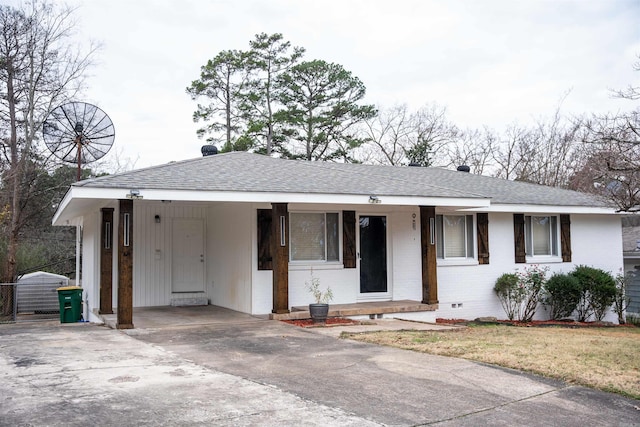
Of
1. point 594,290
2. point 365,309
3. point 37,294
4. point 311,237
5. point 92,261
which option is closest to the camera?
point 365,309

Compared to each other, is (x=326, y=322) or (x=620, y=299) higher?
(x=326, y=322)

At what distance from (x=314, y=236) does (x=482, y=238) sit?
452cm

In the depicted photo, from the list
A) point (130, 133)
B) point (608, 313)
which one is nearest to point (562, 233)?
point (608, 313)

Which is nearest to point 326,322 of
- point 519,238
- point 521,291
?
point 521,291

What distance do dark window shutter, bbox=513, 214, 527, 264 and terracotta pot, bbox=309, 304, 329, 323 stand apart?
6.23 m

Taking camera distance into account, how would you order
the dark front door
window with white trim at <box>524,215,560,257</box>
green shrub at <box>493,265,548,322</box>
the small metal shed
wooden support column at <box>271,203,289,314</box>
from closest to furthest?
wooden support column at <box>271,203,289,314</box> < the dark front door < green shrub at <box>493,265,548,322</box> < window with white trim at <box>524,215,560,257</box> < the small metal shed

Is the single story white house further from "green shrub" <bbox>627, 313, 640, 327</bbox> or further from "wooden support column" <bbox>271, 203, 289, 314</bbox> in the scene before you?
"green shrub" <bbox>627, 313, 640, 327</bbox>

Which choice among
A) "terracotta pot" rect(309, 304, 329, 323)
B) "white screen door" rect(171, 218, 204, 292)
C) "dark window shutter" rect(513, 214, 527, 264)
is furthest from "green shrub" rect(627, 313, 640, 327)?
"white screen door" rect(171, 218, 204, 292)

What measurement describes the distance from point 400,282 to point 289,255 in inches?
114

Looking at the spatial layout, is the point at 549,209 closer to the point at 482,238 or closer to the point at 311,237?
the point at 482,238

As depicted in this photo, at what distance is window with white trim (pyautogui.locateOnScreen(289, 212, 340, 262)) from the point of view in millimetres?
11992

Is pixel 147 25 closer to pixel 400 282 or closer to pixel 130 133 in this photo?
pixel 130 133

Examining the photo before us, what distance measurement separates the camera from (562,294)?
14195 millimetres

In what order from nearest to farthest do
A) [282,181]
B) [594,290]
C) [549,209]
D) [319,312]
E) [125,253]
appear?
[125,253] → [319,312] → [282,181] → [594,290] → [549,209]
